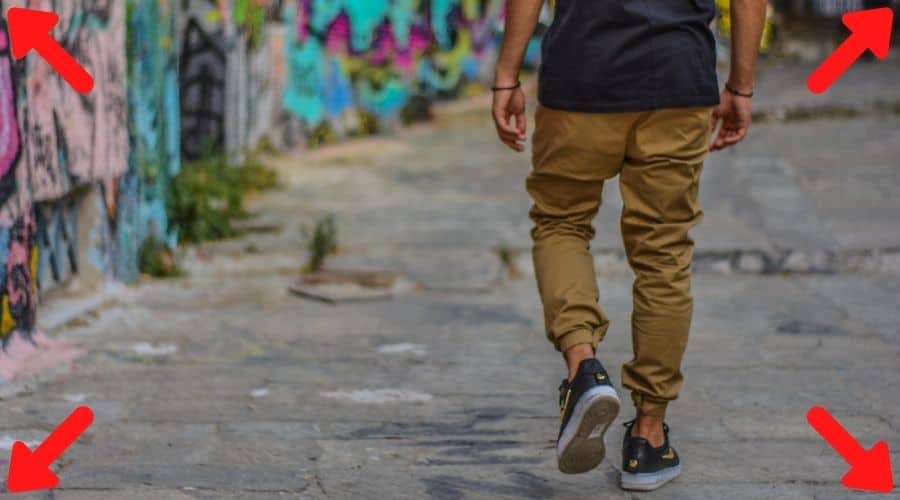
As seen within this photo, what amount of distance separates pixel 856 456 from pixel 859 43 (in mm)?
13343

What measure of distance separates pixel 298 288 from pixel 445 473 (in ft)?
9.00

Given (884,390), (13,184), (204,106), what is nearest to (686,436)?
(884,390)

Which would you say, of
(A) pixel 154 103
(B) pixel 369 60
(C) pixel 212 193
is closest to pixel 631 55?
(A) pixel 154 103

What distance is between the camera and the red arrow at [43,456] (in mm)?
3598

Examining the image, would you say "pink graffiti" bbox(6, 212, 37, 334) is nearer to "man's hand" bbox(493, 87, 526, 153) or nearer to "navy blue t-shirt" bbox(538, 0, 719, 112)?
"man's hand" bbox(493, 87, 526, 153)

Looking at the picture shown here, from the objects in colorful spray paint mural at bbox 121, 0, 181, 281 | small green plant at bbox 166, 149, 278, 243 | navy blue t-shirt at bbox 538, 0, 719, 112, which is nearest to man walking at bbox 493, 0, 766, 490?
navy blue t-shirt at bbox 538, 0, 719, 112

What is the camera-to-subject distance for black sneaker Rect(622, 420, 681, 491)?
355 centimetres

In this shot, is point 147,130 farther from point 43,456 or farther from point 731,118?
point 731,118

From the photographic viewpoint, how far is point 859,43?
53.9 ft

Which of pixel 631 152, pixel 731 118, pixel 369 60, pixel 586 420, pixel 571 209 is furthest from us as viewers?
pixel 369 60

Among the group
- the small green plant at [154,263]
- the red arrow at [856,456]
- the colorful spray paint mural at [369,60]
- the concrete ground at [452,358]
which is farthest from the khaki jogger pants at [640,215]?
the colorful spray paint mural at [369,60]

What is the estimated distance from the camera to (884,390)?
4.55 meters

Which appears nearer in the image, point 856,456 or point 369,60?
point 856,456

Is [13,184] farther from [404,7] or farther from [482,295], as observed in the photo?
[404,7]
